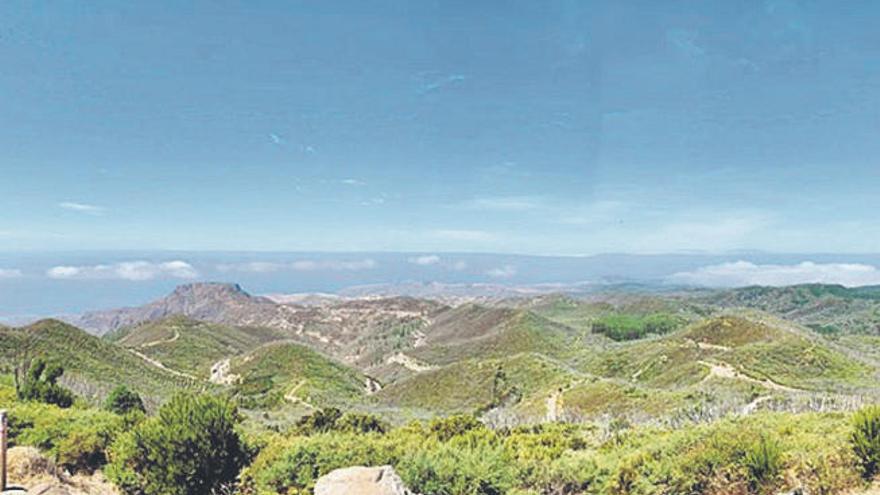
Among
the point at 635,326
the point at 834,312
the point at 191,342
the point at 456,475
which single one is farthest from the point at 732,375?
the point at 834,312

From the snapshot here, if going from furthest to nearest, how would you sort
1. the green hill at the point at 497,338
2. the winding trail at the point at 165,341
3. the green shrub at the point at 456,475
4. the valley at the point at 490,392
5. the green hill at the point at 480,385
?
the winding trail at the point at 165,341, the green hill at the point at 497,338, the green hill at the point at 480,385, the valley at the point at 490,392, the green shrub at the point at 456,475

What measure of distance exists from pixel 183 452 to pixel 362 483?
5.14 metres

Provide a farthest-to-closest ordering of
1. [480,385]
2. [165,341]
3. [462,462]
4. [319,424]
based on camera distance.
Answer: [165,341]
[480,385]
[319,424]
[462,462]

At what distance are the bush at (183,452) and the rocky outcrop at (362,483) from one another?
416cm

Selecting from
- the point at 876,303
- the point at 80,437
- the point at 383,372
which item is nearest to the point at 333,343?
the point at 383,372

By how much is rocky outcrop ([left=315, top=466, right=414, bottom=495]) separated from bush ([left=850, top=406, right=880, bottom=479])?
837cm

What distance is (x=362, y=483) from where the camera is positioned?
9.86m

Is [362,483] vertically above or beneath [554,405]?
above

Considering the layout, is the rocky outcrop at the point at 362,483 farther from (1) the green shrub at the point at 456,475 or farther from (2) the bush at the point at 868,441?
(2) the bush at the point at 868,441

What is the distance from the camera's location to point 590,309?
169m

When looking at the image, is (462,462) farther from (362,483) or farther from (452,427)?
(452,427)

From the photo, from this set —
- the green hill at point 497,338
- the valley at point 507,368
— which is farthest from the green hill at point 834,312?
the green hill at point 497,338

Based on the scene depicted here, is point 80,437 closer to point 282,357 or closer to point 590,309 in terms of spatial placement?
point 282,357

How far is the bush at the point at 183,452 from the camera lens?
12719 mm
